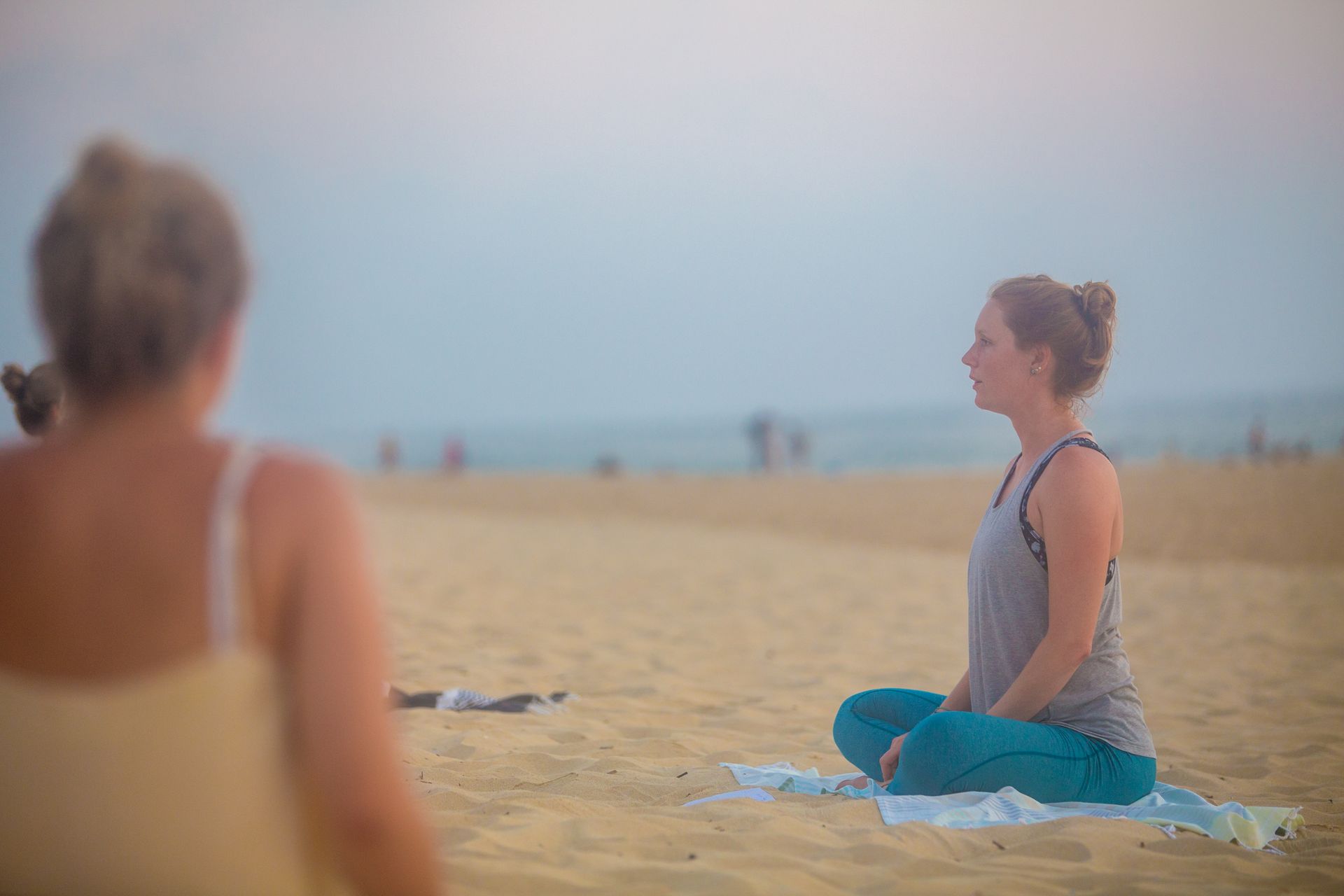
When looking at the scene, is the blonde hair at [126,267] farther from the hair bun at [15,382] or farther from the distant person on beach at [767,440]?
the distant person on beach at [767,440]

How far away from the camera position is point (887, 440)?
5903 centimetres

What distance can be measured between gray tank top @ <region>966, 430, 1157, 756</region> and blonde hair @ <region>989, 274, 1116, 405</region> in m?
0.19

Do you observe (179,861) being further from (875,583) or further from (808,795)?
(875,583)

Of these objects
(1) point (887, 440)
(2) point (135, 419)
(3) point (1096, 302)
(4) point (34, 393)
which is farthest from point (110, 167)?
(1) point (887, 440)

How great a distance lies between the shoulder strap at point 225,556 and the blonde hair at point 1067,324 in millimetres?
2480

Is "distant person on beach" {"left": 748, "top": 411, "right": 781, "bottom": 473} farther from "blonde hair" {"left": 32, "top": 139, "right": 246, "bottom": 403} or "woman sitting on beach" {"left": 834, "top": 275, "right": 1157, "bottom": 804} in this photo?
"blonde hair" {"left": 32, "top": 139, "right": 246, "bottom": 403}

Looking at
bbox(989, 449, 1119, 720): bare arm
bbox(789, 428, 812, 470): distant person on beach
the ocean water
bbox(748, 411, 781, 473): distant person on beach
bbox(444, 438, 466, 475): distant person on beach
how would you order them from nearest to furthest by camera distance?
bbox(989, 449, 1119, 720): bare arm, bbox(748, 411, 781, 473): distant person on beach, bbox(444, 438, 466, 475): distant person on beach, bbox(789, 428, 812, 470): distant person on beach, the ocean water

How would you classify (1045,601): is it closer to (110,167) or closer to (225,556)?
(225,556)

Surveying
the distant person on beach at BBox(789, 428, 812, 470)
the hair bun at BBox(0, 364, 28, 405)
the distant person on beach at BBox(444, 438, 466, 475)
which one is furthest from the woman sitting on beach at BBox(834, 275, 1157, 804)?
the distant person on beach at BBox(444, 438, 466, 475)

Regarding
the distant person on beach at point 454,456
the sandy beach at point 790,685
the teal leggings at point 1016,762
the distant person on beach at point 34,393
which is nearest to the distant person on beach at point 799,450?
the distant person on beach at point 454,456

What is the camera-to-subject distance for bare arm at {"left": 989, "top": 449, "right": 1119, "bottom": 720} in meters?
2.92

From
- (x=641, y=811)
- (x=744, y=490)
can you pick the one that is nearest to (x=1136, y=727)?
(x=641, y=811)

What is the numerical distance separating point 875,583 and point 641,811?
7787 millimetres

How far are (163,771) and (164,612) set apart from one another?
21cm
